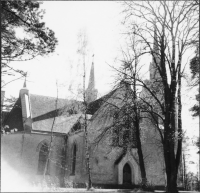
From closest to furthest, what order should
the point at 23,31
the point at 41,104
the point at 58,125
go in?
1. the point at 23,31
2. the point at 58,125
3. the point at 41,104

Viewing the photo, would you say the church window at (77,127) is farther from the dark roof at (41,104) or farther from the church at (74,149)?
the dark roof at (41,104)

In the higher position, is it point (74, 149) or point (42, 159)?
point (74, 149)

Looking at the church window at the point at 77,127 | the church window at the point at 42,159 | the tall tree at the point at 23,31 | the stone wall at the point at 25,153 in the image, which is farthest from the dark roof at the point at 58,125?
the tall tree at the point at 23,31

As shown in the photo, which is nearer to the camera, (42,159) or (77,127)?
(42,159)

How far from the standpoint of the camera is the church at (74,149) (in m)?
22.5

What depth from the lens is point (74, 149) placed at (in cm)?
2552

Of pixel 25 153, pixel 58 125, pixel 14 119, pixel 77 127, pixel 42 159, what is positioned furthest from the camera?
pixel 58 125

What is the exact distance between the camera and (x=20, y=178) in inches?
936

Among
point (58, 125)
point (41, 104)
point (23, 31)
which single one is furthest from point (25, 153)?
point (23, 31)

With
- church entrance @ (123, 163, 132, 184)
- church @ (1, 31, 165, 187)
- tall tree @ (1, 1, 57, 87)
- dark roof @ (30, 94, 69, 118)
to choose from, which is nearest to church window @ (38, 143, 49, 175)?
church @ (1, 31, 165, 187)

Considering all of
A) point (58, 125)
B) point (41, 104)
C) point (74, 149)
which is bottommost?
point (74, 149)

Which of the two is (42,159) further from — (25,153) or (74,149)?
(74,149)

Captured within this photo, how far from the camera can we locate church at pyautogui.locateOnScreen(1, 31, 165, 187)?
22547 millimetres

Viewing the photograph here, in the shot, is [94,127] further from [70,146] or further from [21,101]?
[21,101]
